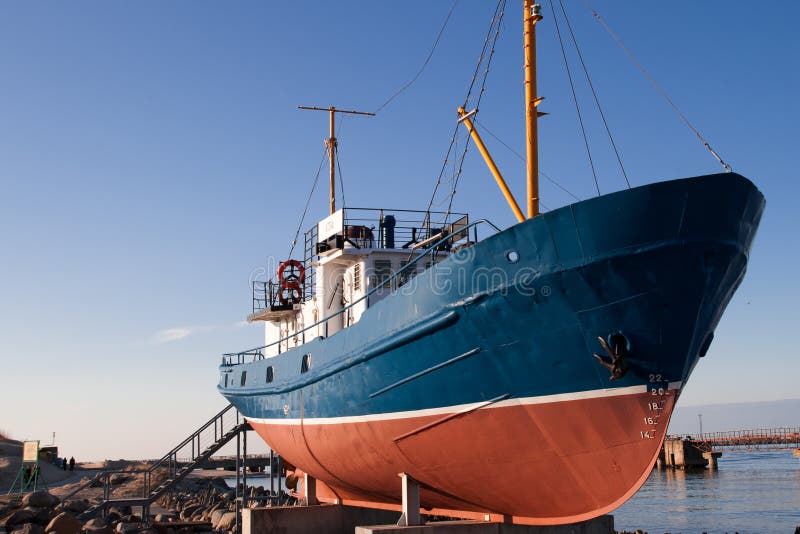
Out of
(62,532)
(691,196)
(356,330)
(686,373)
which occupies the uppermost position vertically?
(691,196)

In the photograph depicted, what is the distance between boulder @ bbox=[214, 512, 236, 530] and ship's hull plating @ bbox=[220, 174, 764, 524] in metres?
11.8

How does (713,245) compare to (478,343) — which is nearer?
(713,245)

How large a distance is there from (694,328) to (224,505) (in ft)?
68.7

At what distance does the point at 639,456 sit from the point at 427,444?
300 centimetres

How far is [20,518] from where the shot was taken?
2094 centimetres

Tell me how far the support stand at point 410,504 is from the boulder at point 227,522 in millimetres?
11690

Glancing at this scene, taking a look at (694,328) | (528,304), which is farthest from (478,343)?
(694,328)

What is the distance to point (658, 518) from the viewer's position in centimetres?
3066

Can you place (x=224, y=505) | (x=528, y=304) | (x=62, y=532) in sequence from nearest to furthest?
(x=528, y=304), (x=62, y=532), (x=224, y=505)

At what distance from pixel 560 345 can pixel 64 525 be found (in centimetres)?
1420

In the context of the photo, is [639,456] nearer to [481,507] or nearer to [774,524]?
[481,507]

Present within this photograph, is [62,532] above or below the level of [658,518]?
above

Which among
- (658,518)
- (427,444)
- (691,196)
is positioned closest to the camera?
(691,196)

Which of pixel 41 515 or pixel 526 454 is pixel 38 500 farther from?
pixel 526 454
